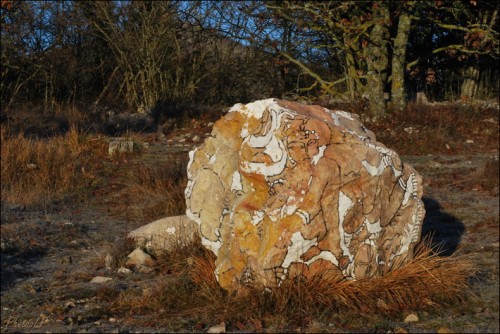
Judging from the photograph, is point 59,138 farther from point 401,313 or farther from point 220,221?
point 401,313

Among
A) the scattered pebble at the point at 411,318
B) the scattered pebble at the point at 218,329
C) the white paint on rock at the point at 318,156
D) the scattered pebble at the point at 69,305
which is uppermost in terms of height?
the white paint on rock at the point at 318,156

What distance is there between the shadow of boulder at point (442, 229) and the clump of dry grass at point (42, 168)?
428cm

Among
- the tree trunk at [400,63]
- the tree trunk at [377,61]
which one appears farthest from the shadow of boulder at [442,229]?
the tree trunk at [400,63]

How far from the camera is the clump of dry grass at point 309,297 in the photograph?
14.0ft

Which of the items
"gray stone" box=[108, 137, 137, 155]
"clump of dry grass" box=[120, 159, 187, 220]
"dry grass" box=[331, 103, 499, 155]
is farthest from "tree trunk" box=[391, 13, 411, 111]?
"clump of dry grass" box=[120, 159, 187, 220]

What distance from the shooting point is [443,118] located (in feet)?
41.9

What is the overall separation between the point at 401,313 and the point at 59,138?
301 inches

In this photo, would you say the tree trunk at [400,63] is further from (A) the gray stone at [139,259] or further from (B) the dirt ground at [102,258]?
(A) the gray stone at [139,259]

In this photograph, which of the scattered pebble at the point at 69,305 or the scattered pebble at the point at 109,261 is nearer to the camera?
the scattered pebble at the point at 69,305

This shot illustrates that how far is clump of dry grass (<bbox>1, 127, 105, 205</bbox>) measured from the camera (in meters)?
8.38

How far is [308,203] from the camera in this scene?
4.37 meters

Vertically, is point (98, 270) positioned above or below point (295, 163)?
below

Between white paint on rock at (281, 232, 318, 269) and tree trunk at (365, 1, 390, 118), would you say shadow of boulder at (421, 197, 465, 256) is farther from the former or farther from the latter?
tree trunk at (365, 1, 390, 118)

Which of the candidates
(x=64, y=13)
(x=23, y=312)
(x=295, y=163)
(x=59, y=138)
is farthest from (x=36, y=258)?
(x=64, y=13)
